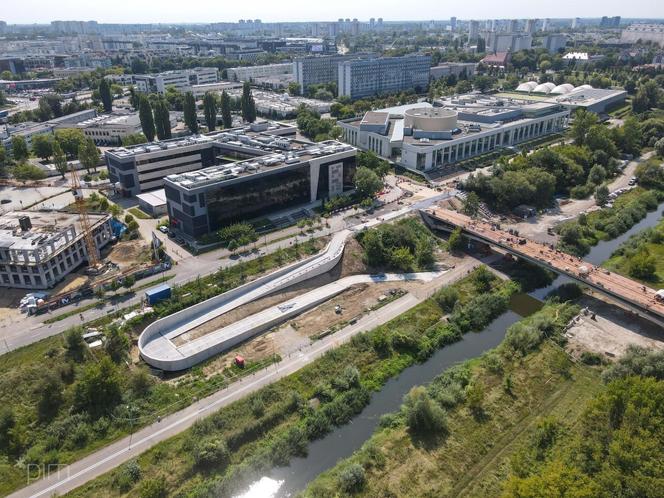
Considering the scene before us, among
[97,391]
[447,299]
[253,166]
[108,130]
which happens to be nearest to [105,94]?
[108,130]

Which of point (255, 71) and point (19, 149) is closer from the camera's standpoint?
point (19, 149)

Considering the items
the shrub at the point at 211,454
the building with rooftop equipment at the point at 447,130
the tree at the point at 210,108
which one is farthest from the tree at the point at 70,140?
the shrub at the point at 211,454

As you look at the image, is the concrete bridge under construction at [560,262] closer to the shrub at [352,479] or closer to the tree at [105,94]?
the shrub at [352,479]

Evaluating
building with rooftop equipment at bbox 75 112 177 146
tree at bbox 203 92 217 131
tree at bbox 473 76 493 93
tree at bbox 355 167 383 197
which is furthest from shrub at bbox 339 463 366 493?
tree at bbox 473 76 493 93

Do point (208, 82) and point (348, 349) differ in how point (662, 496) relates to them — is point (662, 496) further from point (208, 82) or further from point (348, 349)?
point (208, 82)

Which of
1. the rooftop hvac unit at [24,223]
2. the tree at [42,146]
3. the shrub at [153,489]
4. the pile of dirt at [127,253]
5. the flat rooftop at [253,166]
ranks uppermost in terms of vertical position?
the flat rooftop at [253,166]

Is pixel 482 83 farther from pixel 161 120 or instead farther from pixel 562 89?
pixel 161 120
